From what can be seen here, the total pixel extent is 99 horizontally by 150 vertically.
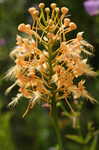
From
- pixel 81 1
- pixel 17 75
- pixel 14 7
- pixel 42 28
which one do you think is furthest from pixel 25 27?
pixel 14 7

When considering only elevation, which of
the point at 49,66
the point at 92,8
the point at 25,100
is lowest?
the point at 49,66

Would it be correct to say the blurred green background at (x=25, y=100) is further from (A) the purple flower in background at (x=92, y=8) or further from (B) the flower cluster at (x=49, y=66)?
(B) the flower cluster at (x=49, y=66)

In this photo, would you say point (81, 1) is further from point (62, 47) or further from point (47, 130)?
point (62, 47)

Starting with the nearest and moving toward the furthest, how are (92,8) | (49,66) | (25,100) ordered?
(49,66), (92,8), (25,100)

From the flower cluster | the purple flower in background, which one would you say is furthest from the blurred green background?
the flower cluster

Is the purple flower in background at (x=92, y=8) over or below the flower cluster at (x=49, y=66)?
over

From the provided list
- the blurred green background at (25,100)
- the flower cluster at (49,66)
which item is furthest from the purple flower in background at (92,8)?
the flower cluster at (49,66)

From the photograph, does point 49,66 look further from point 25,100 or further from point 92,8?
point 25,100

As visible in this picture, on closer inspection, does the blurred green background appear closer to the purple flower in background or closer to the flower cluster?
the purple flower in background

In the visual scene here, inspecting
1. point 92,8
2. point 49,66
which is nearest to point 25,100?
point 92,8

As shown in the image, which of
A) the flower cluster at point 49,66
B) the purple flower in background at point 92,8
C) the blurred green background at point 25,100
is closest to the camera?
the flower cluster at point 49,66

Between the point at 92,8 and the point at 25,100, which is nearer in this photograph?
the point at 92,8
